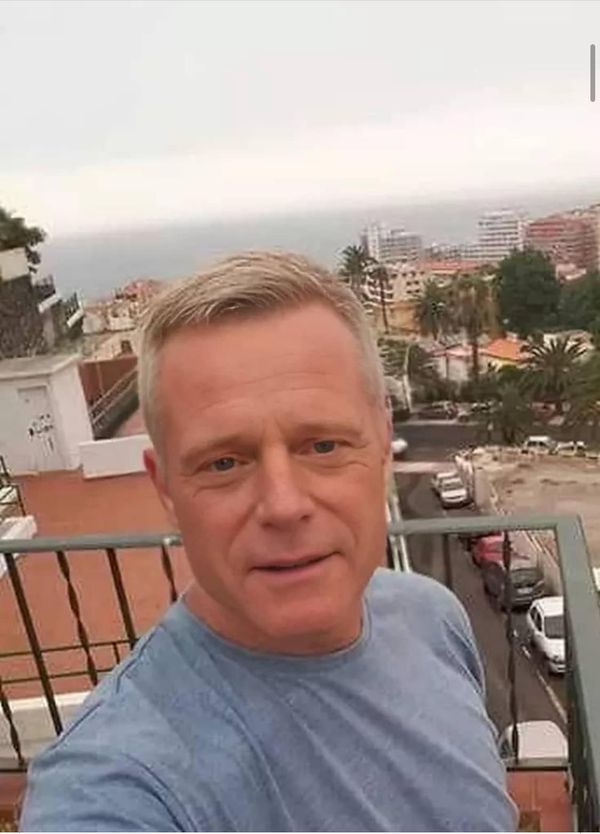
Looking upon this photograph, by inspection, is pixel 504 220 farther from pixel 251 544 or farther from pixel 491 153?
pixel 251 544

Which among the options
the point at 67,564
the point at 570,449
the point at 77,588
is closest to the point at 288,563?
→ the point at 67,564

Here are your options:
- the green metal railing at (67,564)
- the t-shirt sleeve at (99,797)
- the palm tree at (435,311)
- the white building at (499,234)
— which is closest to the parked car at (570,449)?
the palm tree at (435,311)

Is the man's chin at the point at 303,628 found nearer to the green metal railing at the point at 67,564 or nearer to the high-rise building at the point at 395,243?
the green metal railing at the point at 67,564

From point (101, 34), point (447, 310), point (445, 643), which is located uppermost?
point (101, 34)

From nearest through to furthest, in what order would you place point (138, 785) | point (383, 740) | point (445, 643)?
point (138, 785), point (383, 740), point (445, 643)

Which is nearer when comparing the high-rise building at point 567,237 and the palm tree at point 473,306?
the high-rise building at point 567,237

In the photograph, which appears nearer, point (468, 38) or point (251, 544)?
point (251, 544)

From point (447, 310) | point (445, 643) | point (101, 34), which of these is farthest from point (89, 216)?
point (445, 643)
